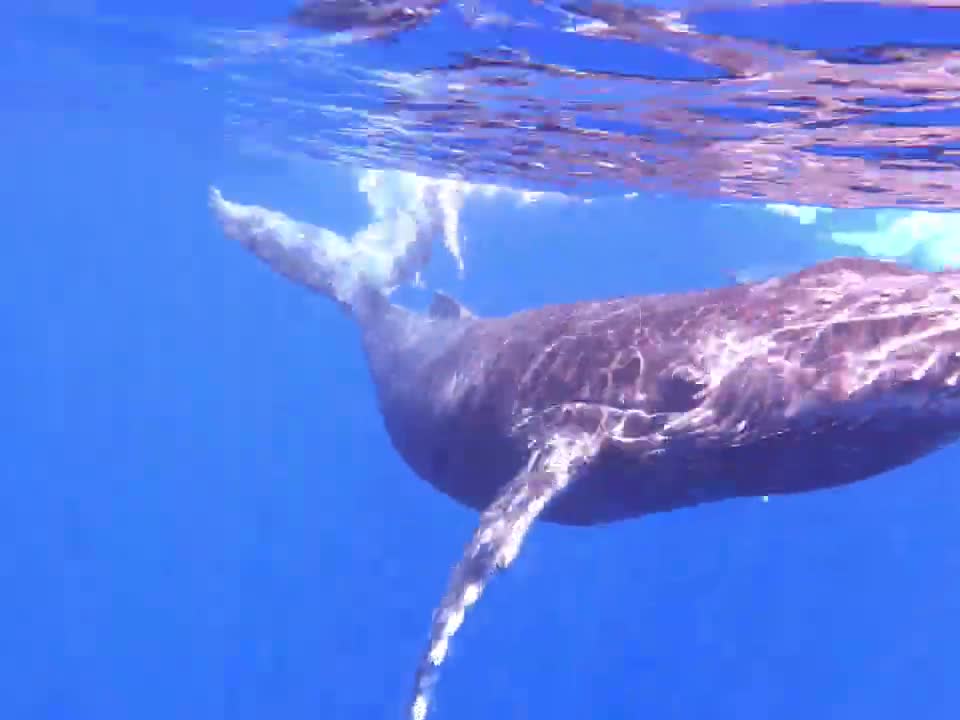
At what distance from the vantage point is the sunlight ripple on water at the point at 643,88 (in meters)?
11.2

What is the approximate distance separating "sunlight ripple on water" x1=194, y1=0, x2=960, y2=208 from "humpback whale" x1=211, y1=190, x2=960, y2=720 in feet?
12.6

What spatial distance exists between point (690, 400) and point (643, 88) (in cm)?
748

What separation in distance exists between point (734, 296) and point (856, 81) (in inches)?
216

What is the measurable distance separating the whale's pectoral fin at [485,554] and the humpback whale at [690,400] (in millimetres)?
16

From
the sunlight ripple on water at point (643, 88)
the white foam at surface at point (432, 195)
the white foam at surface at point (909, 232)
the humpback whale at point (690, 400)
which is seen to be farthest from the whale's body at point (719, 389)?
the white foam at surface at point (909, 232)

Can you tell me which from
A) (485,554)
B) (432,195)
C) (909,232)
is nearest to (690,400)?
(485,554)

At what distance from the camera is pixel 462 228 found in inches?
1156

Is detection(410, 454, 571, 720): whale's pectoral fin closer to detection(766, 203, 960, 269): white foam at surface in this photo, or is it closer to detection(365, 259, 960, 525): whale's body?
detection(365, 259, 960, 525): whale's body

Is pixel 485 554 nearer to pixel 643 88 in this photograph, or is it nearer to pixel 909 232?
pixel 643 88

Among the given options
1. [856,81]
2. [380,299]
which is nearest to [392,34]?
[380,299]

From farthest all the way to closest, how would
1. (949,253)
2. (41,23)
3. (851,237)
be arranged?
(851,237) < (949,253) < (41,23)

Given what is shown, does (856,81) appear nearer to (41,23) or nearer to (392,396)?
(392,396)

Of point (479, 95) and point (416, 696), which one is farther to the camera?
point (479, 95)

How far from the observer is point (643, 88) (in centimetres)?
1420
